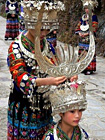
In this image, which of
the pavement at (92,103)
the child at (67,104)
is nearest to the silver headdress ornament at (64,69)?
the child at (67,104)

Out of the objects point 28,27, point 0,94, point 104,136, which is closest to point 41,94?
point 28,27

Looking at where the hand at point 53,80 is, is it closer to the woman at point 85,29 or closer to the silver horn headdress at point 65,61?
the silver horn headdress at point 65,61

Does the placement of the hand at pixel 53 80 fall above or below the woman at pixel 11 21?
above

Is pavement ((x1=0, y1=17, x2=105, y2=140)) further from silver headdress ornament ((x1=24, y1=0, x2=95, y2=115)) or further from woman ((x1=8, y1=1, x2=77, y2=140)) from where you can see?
silver headdress ornament ((x1=24, y1=0, x2=95, y2=115))

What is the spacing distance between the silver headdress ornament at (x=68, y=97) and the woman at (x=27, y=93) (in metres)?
0.17

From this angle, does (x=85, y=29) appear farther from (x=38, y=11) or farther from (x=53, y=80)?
(x=53, y=80)

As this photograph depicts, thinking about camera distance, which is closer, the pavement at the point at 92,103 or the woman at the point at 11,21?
the pavement at the point at 92,103

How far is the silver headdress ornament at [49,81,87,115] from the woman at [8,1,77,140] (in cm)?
17

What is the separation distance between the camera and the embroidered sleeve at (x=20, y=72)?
3008 millimetres

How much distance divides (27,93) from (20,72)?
17cm

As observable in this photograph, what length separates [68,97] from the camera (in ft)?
9.42

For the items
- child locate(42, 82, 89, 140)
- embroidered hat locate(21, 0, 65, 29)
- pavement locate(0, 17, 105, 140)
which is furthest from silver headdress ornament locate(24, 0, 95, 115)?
pavement locate(0, 17, 105, 140)

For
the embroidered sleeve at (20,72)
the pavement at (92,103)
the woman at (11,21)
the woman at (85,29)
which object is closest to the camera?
the embroidered sleeve at (20,72)

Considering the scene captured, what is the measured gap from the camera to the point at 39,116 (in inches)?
128
